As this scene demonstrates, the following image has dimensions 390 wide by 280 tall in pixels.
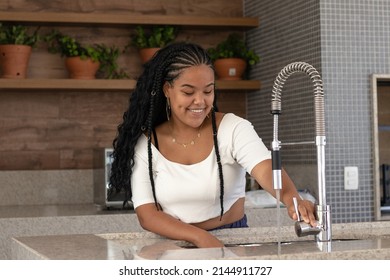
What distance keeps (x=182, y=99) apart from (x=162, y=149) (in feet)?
0.64

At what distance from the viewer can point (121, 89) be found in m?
3.98

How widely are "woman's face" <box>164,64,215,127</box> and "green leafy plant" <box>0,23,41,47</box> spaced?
1.93 meters

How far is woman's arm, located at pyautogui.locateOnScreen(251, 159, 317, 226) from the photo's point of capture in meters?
1.85

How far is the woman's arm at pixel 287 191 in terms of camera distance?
1.85 meters

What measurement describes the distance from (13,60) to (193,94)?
6.44ft

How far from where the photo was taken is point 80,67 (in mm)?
3936

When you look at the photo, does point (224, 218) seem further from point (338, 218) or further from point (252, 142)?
point (338, 218)

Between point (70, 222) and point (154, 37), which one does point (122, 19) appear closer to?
point (154, 37)

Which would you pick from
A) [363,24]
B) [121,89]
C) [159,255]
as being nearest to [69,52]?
[121,89]

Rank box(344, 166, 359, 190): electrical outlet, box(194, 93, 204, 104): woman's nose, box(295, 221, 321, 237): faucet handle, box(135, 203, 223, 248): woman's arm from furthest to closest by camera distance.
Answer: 1. box(344, 166, 359, 190): electrical outlet
2. box(194, 93, 204, 104): woman's nose
3. box(135, 203, 223, 248): woman's arm
4. box(295, 221, 321, 237): faucet handle

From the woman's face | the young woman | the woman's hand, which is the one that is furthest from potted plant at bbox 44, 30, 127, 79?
the woman's hand

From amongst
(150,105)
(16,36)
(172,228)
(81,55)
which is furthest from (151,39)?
(172,228)

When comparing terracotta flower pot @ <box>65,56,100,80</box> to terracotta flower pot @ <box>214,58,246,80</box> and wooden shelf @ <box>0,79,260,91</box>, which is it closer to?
wooden shelf @ <box>0,79,260,91</box>

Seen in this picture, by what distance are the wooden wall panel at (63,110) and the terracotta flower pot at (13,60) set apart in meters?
0.16
